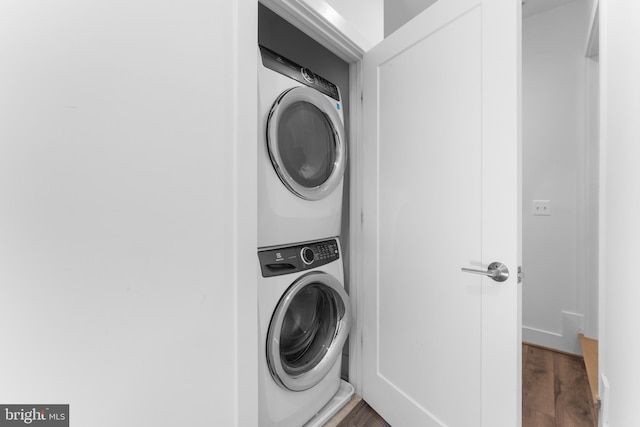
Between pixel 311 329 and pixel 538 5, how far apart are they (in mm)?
2945

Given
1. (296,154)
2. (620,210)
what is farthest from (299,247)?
(620,210)

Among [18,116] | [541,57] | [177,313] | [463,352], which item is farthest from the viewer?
[541,57]

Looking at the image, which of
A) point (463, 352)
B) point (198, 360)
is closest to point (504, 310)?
point (463, 352)

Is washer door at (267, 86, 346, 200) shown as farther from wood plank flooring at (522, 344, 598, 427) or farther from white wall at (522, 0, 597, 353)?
white wall at (522, 0, 597, 353)

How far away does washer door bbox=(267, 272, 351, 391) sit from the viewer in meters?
1.31

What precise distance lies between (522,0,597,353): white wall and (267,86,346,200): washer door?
73.0 inches

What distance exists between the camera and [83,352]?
2.23ft

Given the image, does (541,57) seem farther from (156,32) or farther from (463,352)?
(156,32)

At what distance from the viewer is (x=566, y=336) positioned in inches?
88.8

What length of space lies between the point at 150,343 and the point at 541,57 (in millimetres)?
3176

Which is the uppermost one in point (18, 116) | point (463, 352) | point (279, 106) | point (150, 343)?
point (279, 106)
